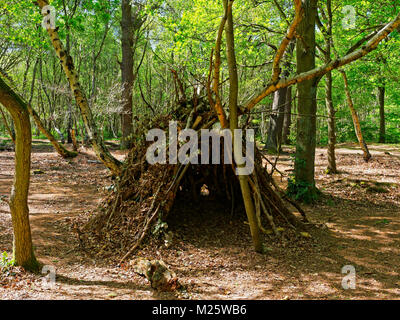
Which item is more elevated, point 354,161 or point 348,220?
point 354,161

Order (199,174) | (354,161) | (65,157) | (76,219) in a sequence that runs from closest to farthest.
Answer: (199,174) → (76,219) → (354,161) → (65,157)

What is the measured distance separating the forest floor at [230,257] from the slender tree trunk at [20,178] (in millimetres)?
216

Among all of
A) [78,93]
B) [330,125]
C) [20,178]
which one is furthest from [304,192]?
[20,178]

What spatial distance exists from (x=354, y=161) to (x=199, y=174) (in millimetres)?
7918

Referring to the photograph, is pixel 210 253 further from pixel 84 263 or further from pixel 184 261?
pixel 84 263

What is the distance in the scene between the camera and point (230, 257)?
13.6 ft

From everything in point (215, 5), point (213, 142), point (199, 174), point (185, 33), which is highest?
point (215, 5)

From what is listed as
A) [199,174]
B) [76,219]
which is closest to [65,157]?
[76,219]

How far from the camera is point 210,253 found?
167 inches

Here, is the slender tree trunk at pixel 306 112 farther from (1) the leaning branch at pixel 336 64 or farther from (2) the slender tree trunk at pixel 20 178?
(2) the slender tree trunk at pixel 20 178

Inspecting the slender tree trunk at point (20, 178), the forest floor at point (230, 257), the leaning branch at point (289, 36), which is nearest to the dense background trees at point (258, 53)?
the leaning branch at point (289, 36)

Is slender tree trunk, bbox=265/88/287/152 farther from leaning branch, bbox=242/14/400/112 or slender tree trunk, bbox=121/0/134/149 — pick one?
leaning branch, bbox=242/14/400/112

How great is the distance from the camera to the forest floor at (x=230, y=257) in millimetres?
3393

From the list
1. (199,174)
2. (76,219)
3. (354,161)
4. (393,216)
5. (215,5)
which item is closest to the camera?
(199,174)
